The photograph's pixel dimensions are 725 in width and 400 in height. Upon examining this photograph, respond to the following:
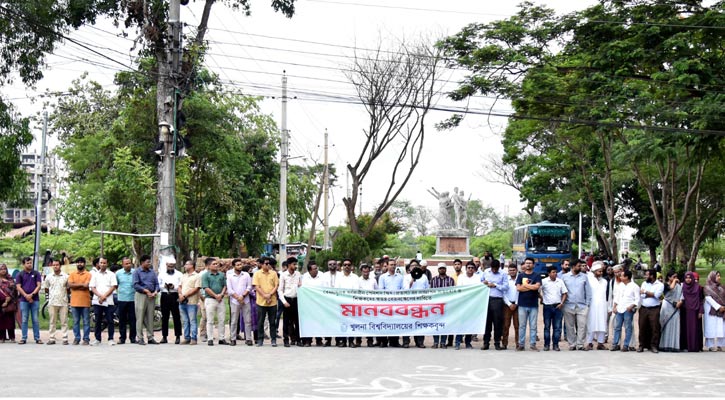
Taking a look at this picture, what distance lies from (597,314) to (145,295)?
8.59 metres

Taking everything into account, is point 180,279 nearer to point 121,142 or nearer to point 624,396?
point 624,396

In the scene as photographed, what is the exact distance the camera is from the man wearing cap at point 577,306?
54.5ft

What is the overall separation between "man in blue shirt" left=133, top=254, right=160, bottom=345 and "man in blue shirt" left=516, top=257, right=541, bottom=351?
6.81 meters

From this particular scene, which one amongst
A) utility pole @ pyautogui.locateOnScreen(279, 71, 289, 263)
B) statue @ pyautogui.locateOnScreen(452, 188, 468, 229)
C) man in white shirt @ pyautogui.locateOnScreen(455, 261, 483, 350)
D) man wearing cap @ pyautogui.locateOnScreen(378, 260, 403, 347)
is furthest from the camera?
statue @ pyautogui.locateOnScreen(452, 188, 468, 229)

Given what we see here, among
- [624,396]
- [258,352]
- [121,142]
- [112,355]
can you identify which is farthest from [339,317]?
[121,142]

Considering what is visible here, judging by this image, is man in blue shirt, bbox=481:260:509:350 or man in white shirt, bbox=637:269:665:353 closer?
man in white shirt, bbox=637:269:665:353

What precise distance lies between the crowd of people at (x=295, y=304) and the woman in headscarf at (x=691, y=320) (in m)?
0.02

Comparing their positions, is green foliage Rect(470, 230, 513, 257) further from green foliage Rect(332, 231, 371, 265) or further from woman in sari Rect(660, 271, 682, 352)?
woman in sari Rect(660, 271, 682, 352)

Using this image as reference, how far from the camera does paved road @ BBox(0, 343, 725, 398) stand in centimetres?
1070

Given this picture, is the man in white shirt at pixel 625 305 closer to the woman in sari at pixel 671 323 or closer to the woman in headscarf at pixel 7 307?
the woman in sari at pixel 671 323

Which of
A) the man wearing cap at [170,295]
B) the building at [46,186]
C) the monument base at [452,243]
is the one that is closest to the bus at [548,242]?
the monument base at [452,243]

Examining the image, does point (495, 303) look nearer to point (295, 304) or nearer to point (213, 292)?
point (295, 304)

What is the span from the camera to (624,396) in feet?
34.7

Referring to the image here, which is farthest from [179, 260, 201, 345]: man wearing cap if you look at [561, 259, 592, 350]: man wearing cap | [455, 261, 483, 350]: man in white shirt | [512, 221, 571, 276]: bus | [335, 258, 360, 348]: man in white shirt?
[512, 221, 571, 276]: bus
